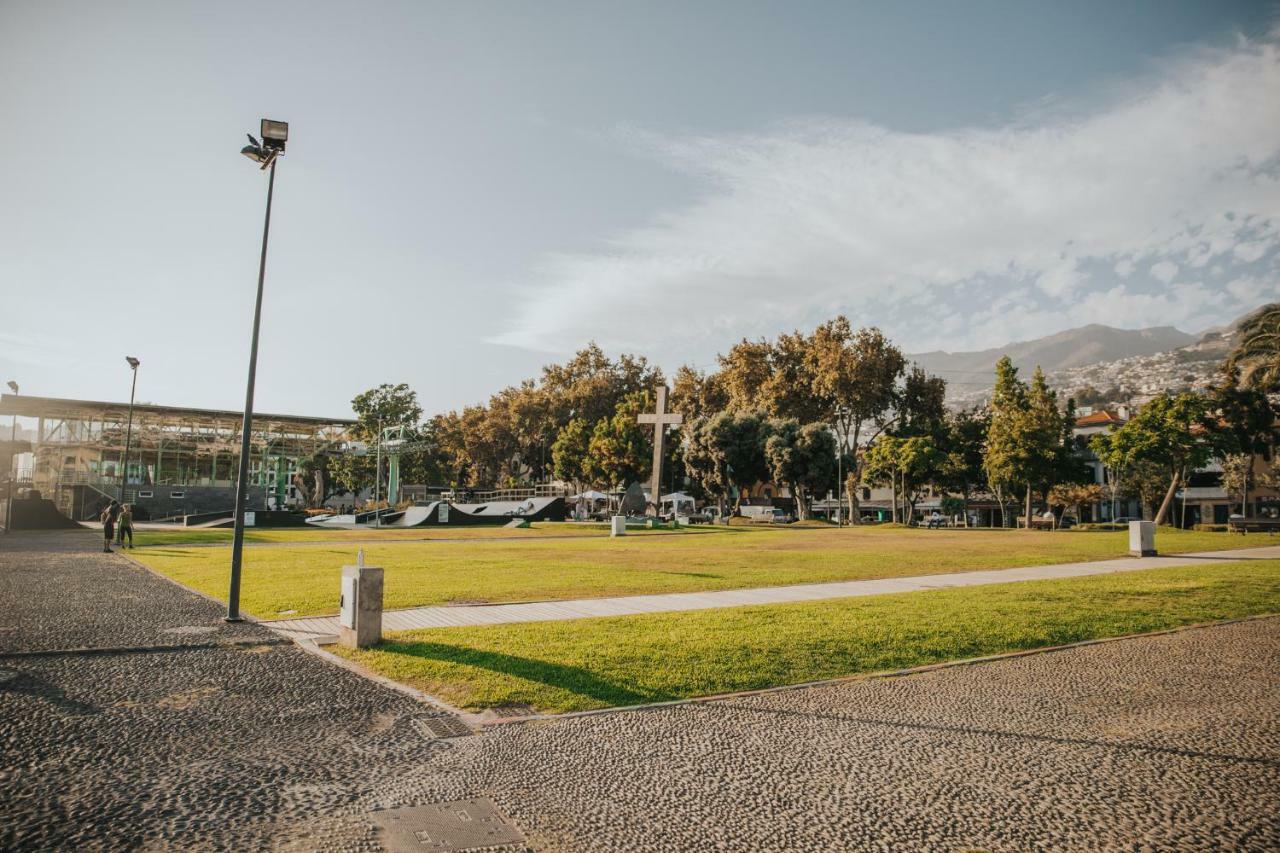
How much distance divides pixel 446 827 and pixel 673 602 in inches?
360

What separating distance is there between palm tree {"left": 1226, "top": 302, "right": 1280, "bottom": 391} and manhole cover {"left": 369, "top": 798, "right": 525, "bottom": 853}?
53.9 m

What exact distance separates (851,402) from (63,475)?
71.8 metres

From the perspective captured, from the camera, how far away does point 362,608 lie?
30.6 feet

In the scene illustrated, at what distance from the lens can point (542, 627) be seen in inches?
414

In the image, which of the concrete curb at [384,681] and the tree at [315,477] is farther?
the tree at [315,477]

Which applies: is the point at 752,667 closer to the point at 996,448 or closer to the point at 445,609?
the point at 445,609

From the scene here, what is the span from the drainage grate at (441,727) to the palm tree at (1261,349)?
53037 millimetres

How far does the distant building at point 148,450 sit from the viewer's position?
63.4 metres

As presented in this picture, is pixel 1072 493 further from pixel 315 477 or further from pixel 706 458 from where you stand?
pixel 315 477

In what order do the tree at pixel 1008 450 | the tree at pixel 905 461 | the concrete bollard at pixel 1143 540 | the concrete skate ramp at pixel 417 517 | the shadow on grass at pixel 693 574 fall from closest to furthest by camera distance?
the shadow on grass at pixel 693 574 → the concrete bollard at pixel 1143 540 → the concrete skate ramp at pixel 417 517 → the tree at pixel 1008 450 → the tree at pixel 905 461

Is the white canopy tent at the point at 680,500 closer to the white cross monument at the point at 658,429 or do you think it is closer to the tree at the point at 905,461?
the white cross monument at the point at 658,429

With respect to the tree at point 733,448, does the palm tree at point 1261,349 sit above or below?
above

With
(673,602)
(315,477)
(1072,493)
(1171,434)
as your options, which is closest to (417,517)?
(315,477)

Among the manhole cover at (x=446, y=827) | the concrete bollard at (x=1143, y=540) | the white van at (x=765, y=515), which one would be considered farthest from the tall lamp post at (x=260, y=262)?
the white van at (x=765, y=515)
